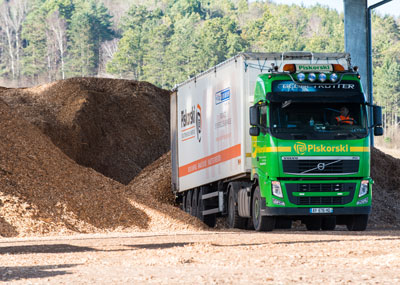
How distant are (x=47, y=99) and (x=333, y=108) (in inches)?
1153

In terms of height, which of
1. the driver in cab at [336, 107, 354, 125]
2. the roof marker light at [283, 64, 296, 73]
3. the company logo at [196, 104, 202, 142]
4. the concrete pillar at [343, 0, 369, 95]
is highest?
the concrete pillar at [343, 0, 369, 95]

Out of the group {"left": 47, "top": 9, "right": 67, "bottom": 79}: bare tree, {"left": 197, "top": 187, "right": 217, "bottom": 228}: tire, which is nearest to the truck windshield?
{"left": 197, "top": 187, "right": 217, "bottom": 228}: tire

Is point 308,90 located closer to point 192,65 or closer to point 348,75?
point 348,75

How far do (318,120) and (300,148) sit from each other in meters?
0.81

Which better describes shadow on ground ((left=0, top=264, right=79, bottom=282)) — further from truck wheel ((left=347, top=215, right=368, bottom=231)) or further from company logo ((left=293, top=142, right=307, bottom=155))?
truck wheel ((left=347, top=215, right=368, bottom=231))

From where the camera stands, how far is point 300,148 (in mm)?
20547

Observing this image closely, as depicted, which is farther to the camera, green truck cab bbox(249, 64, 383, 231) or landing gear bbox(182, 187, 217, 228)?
landing gear bbox(182, 187, 217, 228)

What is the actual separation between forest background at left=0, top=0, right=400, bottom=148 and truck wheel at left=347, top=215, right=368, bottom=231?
83520 millimetres

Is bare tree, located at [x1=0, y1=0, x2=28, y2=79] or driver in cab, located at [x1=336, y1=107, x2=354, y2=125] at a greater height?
bare tree, located at [x1=0, y1=0, x2=28, y2=79]

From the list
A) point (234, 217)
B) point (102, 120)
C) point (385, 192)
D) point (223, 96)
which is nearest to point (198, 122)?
point (223, 96)

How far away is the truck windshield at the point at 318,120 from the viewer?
20.5 m

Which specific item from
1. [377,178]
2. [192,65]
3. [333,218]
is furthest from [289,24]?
[333,218]

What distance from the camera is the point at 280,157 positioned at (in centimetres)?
2055

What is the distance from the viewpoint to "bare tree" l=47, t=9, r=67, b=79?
12619 cm
